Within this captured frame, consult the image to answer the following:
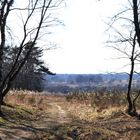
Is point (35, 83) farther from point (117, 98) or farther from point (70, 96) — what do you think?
point (117, 98)

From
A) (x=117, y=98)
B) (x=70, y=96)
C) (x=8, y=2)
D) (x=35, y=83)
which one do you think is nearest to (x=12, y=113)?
(x=8, y=2)

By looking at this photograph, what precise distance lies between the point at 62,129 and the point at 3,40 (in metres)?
6.59

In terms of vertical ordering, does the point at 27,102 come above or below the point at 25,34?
below

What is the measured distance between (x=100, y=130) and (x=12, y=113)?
858 centimetres

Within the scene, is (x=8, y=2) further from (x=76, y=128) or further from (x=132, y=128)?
(x=132, y=128)

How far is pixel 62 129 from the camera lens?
19.1 m

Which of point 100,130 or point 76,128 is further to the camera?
point 76,128

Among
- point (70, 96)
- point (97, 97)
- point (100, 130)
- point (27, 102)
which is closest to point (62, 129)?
point (100, 130)

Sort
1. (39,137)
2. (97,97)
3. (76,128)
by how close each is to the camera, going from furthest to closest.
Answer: (97,97) → (76,128) → (39,137)

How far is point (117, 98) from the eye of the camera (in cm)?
3503

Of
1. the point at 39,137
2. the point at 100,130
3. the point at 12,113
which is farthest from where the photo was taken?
the point at 12,113

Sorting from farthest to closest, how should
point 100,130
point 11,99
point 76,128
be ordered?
point 11,99 < point 76,128 < point 100,130

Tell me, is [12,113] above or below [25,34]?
below

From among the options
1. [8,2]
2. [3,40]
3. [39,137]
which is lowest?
[39,137]
